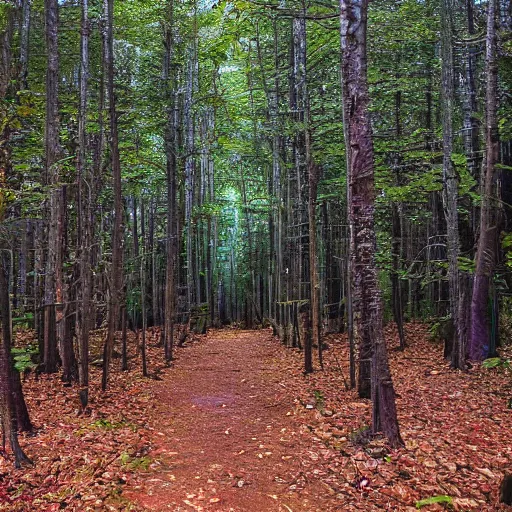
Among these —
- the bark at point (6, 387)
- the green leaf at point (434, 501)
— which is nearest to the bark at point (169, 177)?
the bark at point (6, 387)

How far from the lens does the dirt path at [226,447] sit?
464 centimetres

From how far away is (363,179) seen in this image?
5.86 metres

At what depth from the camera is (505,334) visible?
42.9 ft

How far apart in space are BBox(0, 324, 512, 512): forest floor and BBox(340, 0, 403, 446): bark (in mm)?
682

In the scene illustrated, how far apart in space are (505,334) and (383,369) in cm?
938

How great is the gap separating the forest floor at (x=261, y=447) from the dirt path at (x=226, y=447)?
0.07 feet

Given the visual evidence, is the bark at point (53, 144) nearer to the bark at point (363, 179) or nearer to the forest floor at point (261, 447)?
the forest floor at point (261, 447)

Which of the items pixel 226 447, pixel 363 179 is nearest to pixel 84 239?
pixel 226 447

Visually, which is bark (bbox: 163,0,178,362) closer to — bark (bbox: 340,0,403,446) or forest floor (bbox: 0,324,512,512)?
forest floor (bbox: 0,324,512,512)

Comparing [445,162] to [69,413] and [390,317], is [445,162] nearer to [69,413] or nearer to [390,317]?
[69,413]

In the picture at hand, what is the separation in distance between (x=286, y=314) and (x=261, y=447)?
37.9 ft

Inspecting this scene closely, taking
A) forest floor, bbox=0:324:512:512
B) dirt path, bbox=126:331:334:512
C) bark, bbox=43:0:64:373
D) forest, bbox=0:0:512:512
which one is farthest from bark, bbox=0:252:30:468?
bark, bbox=43:0:64:373

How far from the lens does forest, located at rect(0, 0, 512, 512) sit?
5.16m

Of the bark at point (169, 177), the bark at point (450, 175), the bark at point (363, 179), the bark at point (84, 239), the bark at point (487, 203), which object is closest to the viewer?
the bark at point (363, 179)
